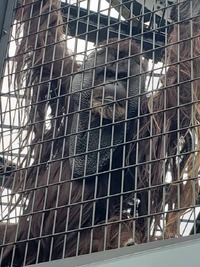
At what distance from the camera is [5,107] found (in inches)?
58.2

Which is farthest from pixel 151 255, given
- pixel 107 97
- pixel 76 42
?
pixel 107 97

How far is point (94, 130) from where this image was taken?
1651mm

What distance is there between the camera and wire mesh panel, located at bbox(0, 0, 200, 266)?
4.57 ft

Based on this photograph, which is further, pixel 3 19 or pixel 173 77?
pixel 173 77

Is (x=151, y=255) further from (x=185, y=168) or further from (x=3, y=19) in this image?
(x=3, y=19)

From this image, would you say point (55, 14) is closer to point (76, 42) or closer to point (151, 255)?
point (76, 42)

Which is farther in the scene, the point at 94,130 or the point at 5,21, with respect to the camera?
the point at 94,130

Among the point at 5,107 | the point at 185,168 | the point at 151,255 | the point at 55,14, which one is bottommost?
A: the point at 151,255

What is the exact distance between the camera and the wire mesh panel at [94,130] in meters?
1.39

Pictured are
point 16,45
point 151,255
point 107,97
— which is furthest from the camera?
point 107,97

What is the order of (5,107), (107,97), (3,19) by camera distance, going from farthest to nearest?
(107,97)
(5,107)
(3,19)

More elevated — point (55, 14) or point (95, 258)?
point (55, 14)

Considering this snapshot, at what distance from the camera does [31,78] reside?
1.65m

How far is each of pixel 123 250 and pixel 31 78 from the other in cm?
81
